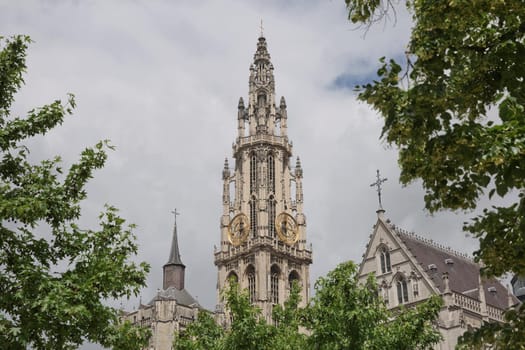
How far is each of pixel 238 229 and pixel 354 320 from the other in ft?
190

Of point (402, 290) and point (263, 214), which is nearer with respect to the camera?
point (402, 290)

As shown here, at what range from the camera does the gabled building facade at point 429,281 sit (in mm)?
37406

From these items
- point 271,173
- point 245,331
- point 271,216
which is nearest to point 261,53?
point 271,173

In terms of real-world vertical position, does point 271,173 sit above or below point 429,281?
above

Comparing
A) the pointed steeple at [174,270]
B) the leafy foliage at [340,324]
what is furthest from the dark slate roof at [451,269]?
the pointed steeple at [174,270]

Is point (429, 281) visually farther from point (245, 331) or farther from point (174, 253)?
point (174, 253)

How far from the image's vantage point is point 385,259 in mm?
41562

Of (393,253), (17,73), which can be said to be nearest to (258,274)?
(393,253)

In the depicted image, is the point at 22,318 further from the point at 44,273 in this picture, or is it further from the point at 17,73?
the point at 17,73

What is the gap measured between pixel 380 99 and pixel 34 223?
776cm

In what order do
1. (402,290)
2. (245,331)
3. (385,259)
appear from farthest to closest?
(385,259) < (402,290) < (245,331)

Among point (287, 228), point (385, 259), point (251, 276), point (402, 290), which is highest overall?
point (287, 228)

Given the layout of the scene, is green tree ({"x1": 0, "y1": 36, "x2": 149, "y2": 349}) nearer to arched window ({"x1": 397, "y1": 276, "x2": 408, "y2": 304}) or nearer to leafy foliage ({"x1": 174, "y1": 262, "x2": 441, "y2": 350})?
leafy foliage ({"x1": 174, "y1": 262, "x2": 441, "y2": 350})

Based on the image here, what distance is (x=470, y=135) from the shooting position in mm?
7617
